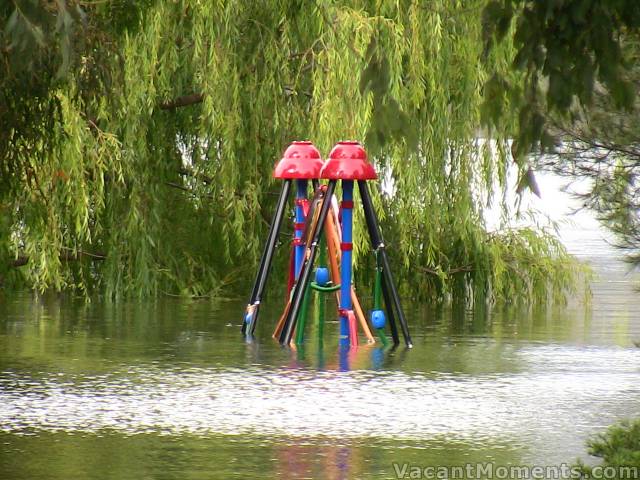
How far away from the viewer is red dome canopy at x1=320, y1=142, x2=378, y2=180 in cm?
1518

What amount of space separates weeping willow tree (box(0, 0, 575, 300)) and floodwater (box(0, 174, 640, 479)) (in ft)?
3.92

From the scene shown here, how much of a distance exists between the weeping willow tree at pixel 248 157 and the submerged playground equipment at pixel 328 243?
6.11 feet

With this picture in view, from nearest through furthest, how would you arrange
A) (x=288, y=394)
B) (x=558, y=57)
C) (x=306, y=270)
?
(x=558, y=57) < (x=288, y=394) < (x=306, y=270)

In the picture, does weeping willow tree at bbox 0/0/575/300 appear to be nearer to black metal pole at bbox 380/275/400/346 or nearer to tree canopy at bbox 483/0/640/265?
black metal pole at bbox 380/275/400/346

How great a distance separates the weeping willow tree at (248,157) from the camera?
18578 mm

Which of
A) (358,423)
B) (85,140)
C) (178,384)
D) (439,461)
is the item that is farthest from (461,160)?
(439,461)

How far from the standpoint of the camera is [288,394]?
1225 centimetres

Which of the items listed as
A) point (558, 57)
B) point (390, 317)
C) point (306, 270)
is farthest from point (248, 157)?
point (558, 57)

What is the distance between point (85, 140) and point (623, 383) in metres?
7.46

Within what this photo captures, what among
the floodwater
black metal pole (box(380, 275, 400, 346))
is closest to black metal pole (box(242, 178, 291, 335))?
the floodwater

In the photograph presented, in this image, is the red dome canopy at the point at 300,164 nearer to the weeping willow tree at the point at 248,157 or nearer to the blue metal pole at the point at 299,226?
the blue metal pole at the point at 299,226

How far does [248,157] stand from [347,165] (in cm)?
481

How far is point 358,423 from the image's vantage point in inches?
428

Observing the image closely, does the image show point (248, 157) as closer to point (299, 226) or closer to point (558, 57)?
point (299, 226)
